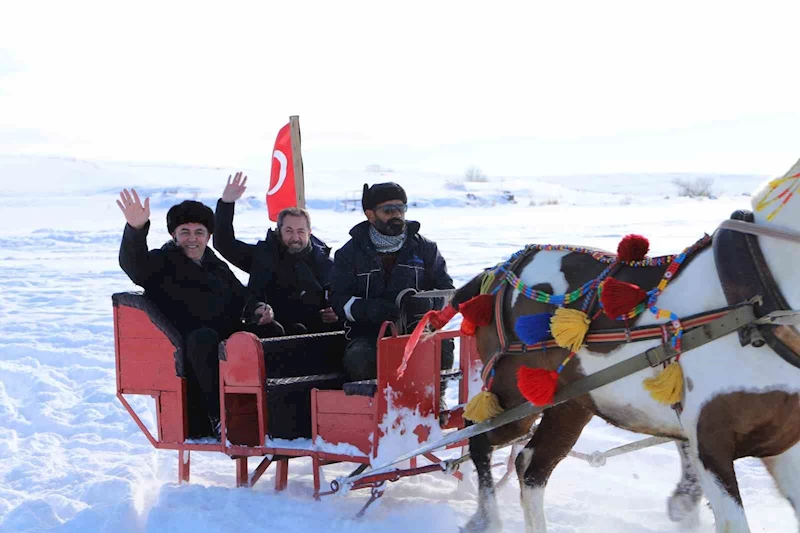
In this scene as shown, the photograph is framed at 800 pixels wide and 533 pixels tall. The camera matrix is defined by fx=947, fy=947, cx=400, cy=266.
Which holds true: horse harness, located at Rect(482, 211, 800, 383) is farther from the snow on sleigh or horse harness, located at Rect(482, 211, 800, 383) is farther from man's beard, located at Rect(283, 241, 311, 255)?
man's beard, located at Rect(283, 241, 311, 255)

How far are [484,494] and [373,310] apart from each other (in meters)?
1.09

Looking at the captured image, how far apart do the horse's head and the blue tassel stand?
990 millimetres

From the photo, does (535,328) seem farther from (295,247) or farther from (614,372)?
(295,247)

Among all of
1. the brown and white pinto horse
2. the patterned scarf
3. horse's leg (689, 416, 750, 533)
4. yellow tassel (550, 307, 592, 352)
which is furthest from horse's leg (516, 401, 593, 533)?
the patterned scarf

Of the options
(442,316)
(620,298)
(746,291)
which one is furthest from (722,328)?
(442,316)

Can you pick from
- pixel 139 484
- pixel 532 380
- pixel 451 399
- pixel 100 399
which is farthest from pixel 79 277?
pixel 532 380

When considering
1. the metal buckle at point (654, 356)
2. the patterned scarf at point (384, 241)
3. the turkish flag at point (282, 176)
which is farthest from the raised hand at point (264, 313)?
the metal buckle at point (654, 356)

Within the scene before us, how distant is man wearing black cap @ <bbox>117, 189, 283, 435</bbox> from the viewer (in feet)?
16.9

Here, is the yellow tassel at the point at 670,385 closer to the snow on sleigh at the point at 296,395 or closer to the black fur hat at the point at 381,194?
the snow on sleigh at the point at 296,395

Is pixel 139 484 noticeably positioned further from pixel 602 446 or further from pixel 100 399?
pixel 602 446

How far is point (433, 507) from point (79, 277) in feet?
33.7

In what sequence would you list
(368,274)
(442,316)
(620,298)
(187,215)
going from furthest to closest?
(187,215), (368,274), (442,316), (620,298)

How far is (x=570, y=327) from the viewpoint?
3711 millimetres

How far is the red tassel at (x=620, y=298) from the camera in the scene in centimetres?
350
